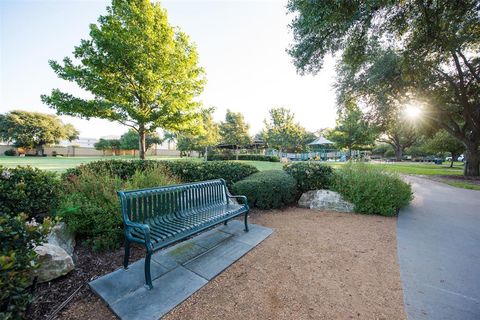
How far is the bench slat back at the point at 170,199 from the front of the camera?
2.81 meters

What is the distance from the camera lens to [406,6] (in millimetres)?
4770

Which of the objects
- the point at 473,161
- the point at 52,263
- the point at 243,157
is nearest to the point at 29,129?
the point at 243,157

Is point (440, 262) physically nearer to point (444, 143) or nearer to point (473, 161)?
point (473, 161)

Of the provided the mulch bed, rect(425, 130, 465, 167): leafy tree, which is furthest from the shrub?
rect(425, 130, 465, 167): leafy tree

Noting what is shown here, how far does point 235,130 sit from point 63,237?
3725 centimetres

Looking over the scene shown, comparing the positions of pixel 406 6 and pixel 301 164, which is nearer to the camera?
pixel 406 6

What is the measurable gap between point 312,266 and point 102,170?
19.0 ft

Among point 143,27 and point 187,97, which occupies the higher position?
point 143,27

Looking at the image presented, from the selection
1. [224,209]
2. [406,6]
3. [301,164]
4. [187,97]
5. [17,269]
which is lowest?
[224,209]

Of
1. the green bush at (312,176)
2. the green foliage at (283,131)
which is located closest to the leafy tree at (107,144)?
A: the green foliage at (283,131)

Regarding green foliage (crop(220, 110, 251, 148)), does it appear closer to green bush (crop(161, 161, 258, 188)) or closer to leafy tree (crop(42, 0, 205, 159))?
leafy tree (crop(42, 0, 205, 159))

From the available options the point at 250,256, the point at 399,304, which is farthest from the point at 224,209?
the point at 399,304

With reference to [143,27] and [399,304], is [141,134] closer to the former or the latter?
[143,27]

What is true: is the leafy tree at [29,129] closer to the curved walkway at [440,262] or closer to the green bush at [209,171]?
the green bush at [209,171]
